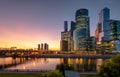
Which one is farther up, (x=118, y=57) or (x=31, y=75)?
(x=118, y=57)

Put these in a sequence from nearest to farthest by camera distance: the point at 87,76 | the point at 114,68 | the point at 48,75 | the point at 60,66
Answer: the point at 48,75 < the point at 114,68 < the point at 60,66 < the point at 87,76

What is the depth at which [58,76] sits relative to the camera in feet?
105

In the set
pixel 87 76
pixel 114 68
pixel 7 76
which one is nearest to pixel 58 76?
pixel 114 68

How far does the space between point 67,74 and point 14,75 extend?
35784 millimetres

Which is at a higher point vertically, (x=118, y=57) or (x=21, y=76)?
(x=118, y=57)

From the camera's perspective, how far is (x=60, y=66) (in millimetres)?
48375

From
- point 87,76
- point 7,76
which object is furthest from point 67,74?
point 7,76

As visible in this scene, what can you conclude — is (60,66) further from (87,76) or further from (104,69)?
(87,76)

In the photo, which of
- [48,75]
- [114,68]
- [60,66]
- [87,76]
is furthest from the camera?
[87,76]

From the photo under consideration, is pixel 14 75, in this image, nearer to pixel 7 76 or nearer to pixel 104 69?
pixel 7 76

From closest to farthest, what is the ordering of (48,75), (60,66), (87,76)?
(48,75) < (60,66) < (87,76)

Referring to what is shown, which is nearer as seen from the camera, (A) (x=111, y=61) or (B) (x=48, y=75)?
(B) (x=48, y=75)

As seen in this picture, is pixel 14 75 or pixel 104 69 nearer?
pixel 104 69

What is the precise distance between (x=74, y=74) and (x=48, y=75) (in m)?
3.71
